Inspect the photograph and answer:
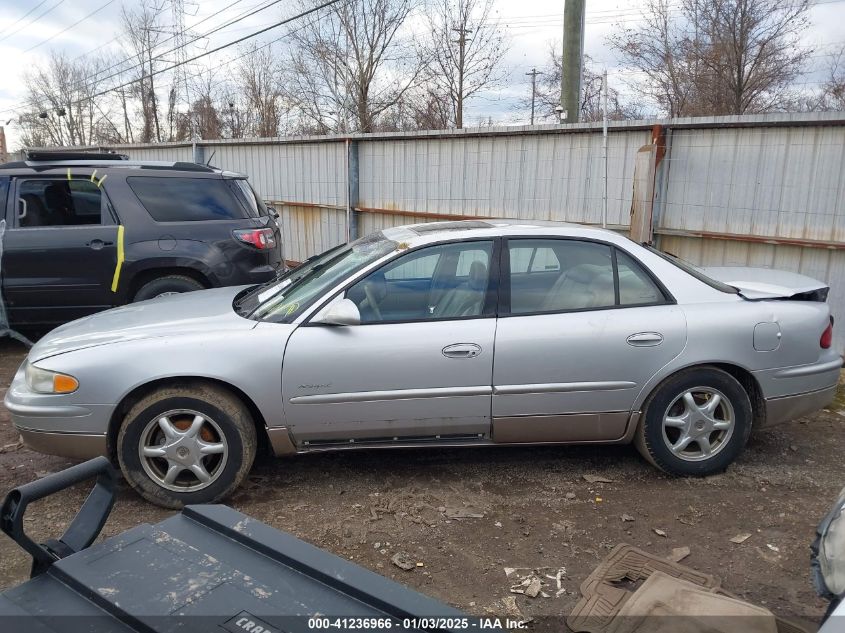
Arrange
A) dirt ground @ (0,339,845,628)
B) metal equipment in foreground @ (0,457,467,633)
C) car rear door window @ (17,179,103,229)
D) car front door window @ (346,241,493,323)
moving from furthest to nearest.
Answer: car rear door window @ (17,179,103,229)
car front door window @ (346,241,493,323)
dirt ground @ (0,339,845,628)
metal equipment in foreground @ (0,457,467,633)

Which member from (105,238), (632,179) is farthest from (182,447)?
(632,179)

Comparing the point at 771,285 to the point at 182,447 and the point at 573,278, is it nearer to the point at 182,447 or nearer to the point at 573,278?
the point at 573,278

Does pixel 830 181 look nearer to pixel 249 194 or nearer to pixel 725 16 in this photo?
pixel 249 194

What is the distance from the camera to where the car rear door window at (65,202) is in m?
6.37

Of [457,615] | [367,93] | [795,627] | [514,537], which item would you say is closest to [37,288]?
[514,537]

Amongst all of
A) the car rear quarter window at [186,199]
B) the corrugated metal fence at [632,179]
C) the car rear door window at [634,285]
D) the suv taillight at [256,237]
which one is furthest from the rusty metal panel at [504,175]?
the car rear door window at [634,285]

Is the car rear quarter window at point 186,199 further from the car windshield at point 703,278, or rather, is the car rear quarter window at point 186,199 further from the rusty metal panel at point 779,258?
the rusty metal panel at point 779,258

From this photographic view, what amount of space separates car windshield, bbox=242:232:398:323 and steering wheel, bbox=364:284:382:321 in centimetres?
13

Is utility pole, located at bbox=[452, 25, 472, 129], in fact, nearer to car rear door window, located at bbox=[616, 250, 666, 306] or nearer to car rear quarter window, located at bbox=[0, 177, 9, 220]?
car rear quarter window, located at bbox=[0, 177, 9, 220]

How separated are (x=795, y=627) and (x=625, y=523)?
96 centimetres

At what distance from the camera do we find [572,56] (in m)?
8.18

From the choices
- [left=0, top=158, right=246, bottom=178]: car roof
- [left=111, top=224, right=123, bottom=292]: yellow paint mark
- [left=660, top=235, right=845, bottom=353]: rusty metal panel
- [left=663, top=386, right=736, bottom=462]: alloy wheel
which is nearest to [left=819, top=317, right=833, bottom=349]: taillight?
[left=663, top=386, right=736, bottom=462]: alloy wheel

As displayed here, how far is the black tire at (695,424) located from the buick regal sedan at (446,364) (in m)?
0.01

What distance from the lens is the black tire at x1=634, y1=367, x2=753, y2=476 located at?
3.79m
